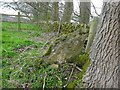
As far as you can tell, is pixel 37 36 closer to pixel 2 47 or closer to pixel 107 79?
pixel 2 47

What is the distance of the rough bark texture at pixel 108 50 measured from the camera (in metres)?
2.74

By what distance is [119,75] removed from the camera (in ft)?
9.26

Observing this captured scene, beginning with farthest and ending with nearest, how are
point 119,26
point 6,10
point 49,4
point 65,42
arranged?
point 6,10
point 49,4
point 65,42
point 119,26

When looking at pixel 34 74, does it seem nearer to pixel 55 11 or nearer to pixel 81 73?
pixel 81 73

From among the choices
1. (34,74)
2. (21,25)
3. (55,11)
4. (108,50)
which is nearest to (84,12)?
(55,11)

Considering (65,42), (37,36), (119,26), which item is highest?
(119,26)

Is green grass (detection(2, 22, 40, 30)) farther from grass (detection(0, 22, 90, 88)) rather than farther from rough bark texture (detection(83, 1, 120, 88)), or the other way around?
rough bark texture (detection(83, 1, 120, 88))

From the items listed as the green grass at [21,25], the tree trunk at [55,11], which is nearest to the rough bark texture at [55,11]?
the tree trunk at [55,11]

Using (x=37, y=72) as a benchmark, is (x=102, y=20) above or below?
above

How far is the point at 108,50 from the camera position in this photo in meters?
2.82

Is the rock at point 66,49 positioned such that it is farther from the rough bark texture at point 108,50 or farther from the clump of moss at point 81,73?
the rough bark texture at point 108,50

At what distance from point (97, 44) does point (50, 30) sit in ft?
17.7

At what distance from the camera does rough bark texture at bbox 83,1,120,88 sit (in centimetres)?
274

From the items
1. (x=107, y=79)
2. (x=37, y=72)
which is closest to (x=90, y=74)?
(x=107, y=79)
